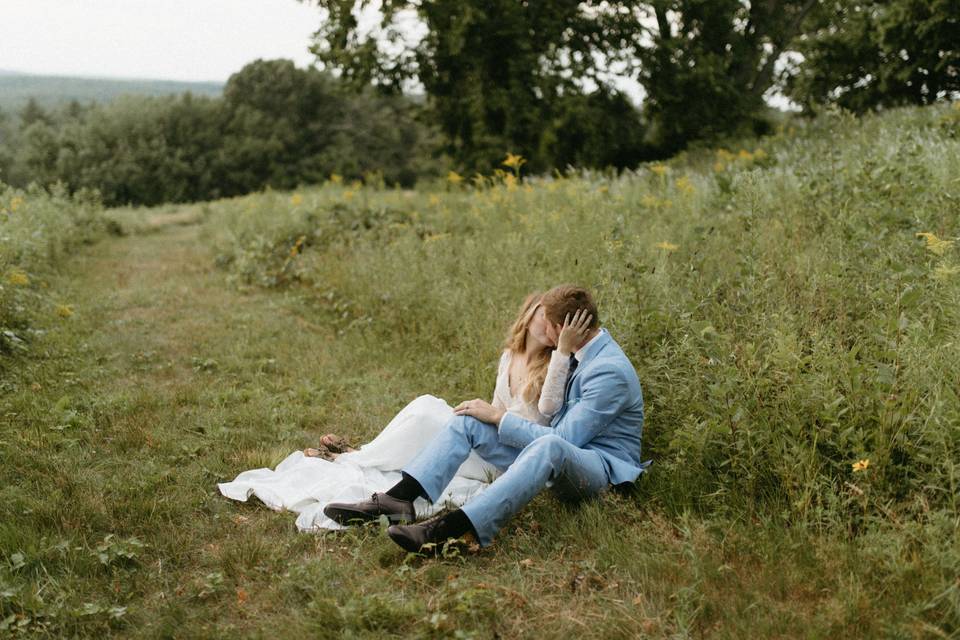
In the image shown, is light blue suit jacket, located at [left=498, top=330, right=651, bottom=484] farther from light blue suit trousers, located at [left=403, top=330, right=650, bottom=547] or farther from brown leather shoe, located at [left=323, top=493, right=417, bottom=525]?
Answer: brown leather shoe, located at [left=323, top=493, right=417, bottom=525]

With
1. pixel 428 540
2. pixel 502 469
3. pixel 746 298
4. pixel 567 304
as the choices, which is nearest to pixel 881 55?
pixel 746 298

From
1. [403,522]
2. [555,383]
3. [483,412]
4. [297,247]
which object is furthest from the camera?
[297,247]

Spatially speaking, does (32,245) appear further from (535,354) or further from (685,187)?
(535,354)

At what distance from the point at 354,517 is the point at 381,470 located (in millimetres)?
702

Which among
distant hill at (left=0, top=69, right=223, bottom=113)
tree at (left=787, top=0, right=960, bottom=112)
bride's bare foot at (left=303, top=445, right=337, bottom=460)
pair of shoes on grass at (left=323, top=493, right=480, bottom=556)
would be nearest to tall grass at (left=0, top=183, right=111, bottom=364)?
bride's bare foot at (left=303, top=445, right=337, bottom=460)

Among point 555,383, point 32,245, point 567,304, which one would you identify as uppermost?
point 567,304

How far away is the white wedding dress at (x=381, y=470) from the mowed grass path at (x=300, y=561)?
0.16 metres

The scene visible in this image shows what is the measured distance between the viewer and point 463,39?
1526 centimetres

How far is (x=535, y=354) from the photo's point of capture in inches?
185

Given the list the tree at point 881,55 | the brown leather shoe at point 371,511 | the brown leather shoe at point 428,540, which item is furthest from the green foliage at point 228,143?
the brown leather shoe at point 428,540

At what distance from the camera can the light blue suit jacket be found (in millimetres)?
4082

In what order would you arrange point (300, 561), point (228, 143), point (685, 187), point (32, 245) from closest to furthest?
point (300, 561)
point (685, 187)
point (32, 245)
point (228, 143)

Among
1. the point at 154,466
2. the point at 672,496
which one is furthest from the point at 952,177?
the point at 154,466

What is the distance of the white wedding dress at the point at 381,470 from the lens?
4285 millimetres
